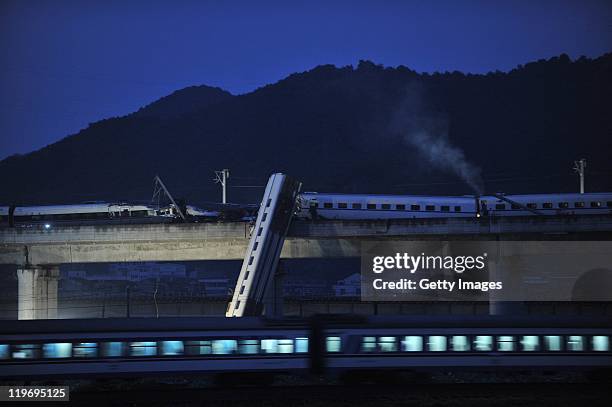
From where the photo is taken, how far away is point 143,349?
2544cm

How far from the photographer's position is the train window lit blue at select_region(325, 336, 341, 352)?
1014 inches

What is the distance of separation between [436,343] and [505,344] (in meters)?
2.74

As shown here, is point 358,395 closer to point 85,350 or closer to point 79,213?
point 85,350

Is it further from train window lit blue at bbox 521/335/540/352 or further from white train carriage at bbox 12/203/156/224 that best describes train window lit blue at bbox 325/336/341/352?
white train carriage at bbox 12/203/156/224

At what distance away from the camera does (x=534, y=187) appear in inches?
7456

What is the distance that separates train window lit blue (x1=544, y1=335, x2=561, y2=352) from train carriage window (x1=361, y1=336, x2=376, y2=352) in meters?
6.83

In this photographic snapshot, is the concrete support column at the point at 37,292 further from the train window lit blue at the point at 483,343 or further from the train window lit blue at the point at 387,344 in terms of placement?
the train window lit blue at the point at 483,343

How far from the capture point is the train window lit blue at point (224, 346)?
84.0 feet

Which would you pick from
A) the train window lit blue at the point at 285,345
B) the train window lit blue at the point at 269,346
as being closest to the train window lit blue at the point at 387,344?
the train window lit blue at the point at 285,345

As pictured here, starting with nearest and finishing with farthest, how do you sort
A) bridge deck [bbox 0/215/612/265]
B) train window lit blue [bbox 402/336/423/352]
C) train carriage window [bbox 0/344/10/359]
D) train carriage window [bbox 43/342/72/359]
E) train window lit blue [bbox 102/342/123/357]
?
train carriage window [bbox 0/344/10/359]
train carriage window [bbox 43/342/72/359]
train window lit blue [bbox 102/342/123/357]
train window lit blue [bbox 402/336/423/352]
bridge deck [bbox 0/215/612/265]

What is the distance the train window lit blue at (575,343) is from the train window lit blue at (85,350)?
59.9 ft

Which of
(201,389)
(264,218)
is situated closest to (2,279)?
(264,218)

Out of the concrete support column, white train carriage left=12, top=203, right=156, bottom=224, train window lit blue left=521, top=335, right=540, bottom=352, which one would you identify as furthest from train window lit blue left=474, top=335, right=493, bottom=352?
white train carriage left=12, top=203, right=156, bottom=224

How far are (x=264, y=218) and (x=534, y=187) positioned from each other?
157m
